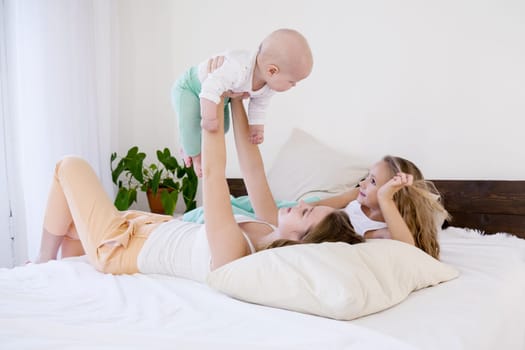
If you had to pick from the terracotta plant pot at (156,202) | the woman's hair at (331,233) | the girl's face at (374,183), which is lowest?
the terracotta plant pot at (156,202)

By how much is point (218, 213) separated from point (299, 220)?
27 cm

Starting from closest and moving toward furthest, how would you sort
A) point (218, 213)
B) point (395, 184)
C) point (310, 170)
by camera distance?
point (218, 213) < point (395, 184) < point (310, 170)

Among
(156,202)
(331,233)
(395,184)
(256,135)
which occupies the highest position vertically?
(256,135)

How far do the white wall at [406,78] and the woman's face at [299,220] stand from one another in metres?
0.97

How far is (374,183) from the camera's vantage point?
180 cm

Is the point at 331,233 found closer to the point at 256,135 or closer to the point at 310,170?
the point at 256,135

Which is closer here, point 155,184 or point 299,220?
point 299,220

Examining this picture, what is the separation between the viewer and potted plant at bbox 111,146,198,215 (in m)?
2.86

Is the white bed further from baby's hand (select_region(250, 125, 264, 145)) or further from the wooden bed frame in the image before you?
baby's hand (select_region(250, 125, 264, 145))

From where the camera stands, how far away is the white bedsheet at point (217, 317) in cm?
93

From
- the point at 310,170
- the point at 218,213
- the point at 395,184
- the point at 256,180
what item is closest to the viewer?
the point at 218,213

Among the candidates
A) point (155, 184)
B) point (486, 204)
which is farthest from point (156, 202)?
point (486, 204)

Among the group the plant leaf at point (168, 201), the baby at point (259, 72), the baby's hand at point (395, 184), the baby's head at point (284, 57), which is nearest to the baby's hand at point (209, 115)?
the baby at point (259, 72)

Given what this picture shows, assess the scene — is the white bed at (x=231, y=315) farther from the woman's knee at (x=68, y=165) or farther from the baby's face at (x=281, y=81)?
the baby's face at (x=281, y=81)
